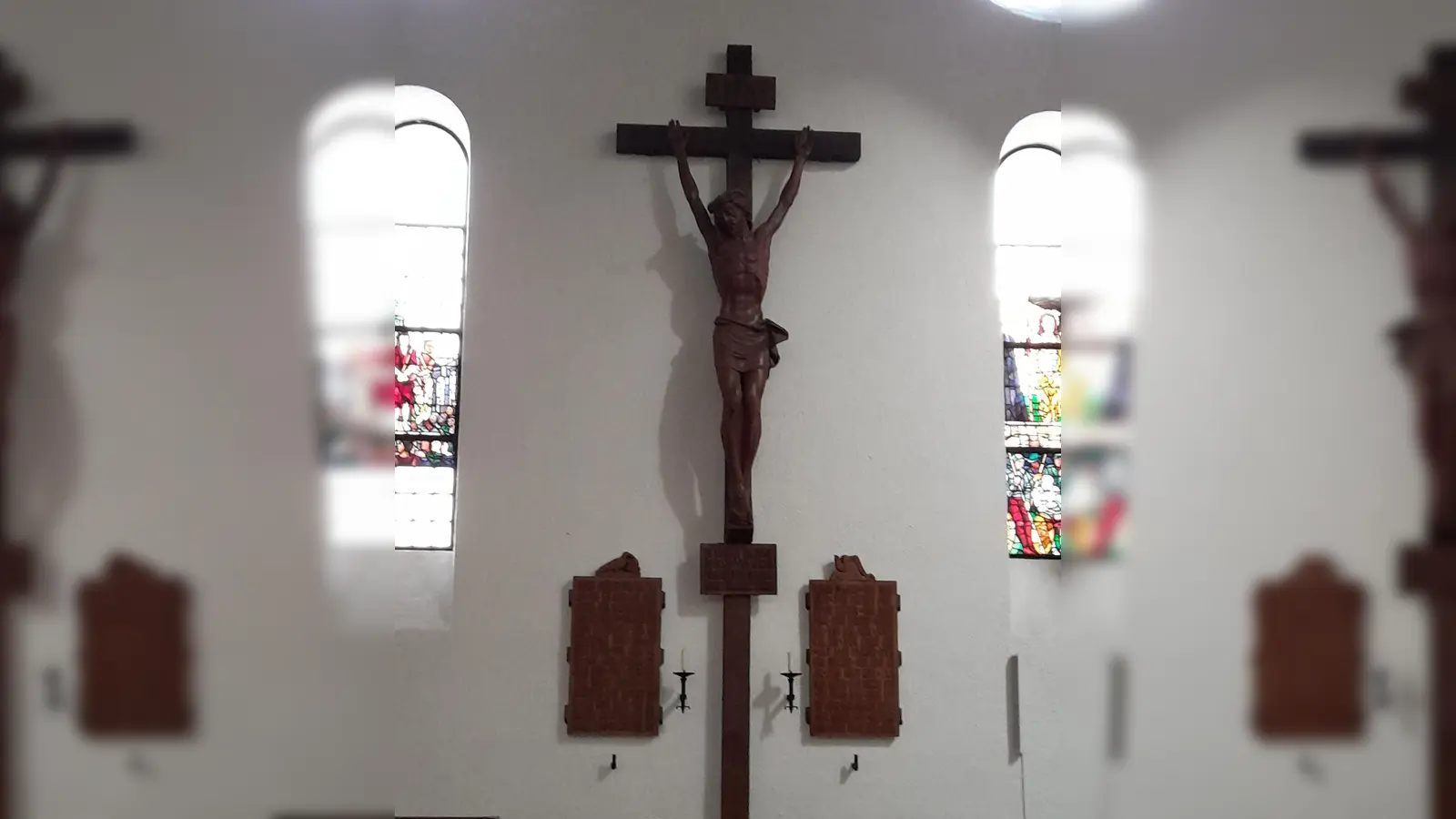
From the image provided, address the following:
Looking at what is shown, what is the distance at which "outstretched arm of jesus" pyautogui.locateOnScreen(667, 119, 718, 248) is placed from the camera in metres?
5.00

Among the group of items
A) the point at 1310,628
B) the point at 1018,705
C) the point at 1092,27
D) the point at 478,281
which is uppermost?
the point at 478,281

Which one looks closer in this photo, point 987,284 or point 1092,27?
point 1092,27

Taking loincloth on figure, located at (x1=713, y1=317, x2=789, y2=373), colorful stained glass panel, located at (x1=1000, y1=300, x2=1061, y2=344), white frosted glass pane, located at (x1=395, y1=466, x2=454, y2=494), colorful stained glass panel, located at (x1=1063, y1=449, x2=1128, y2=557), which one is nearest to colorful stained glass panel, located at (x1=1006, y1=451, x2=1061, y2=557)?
colorful stained glass panel, located at (x1=1000, y1=300, x2=1061, y2=344)

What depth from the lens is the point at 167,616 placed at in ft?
0.52

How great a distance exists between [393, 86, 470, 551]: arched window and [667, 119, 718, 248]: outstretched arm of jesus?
1122 mm

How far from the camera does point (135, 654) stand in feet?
0.54

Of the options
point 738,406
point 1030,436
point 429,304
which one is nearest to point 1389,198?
point 738,406

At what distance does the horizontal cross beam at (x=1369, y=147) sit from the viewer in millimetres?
142

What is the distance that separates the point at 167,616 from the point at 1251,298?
0.19 meters

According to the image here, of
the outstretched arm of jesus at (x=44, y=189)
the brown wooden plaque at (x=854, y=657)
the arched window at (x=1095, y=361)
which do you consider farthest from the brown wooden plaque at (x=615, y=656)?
the outstretched arm of jesus at (x=44, y=189)

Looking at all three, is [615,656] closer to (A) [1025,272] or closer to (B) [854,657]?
(B) [854,657]

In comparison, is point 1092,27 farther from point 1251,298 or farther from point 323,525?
point 323,525

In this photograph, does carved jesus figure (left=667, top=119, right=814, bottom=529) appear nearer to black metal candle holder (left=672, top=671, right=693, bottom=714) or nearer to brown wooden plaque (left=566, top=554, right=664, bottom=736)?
brown wooden plaque (left=566, top=554, right=664, bottom=736)

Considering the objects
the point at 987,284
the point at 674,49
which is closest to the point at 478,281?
the point at 674,49
